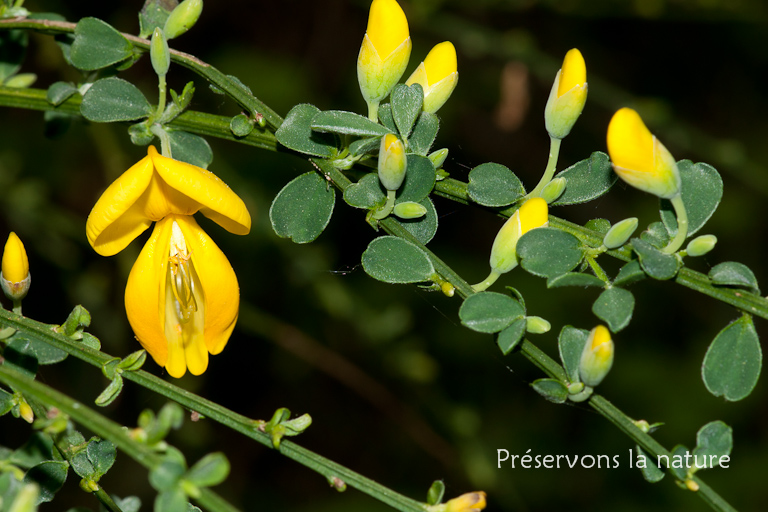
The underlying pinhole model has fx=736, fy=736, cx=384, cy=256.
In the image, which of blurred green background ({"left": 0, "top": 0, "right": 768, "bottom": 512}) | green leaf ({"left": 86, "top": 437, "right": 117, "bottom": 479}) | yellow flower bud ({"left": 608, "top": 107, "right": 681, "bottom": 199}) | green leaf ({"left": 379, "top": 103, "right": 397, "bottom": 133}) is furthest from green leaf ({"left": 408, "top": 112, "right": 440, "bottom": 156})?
blurred green background ({"left": 0, "top": 0, "right": 768, "bottom": 512})

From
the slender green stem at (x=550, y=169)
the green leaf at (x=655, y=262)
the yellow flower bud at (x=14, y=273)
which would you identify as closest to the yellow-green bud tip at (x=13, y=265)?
the yellow flower bud at (x=14, y=273)

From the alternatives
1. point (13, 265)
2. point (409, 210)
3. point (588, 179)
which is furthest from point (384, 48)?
point (13, 265)

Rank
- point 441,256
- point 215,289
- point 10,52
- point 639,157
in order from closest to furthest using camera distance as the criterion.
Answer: point 639,157 → point 215,289 → point 10,52 → point 441,256

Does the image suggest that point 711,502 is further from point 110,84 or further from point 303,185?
point 110,84

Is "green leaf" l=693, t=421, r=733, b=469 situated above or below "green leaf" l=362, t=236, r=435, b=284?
below

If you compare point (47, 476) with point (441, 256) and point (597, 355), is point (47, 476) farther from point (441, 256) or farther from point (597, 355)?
point (441, 256)

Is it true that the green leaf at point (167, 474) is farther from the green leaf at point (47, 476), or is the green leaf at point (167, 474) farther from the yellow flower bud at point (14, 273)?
the yellow flower bud at point (14, 273)

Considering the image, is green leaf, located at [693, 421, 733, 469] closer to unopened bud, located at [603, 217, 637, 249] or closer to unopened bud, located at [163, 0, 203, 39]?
unopened bud, located at [603, 217, 637, 249]
